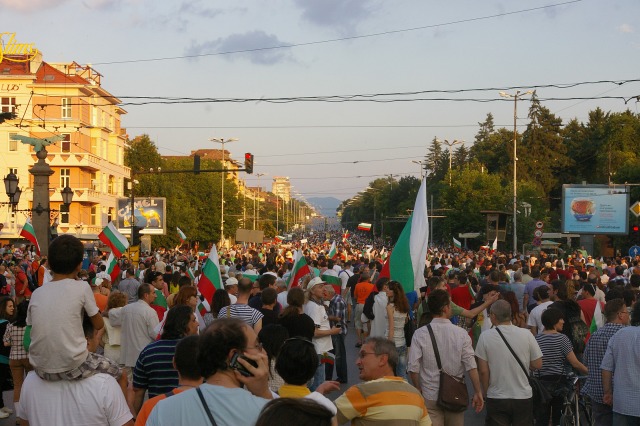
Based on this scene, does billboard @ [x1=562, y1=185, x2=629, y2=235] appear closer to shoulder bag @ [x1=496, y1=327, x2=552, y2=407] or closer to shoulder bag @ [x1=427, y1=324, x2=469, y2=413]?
shoulder bag @ [x1=496, y1=327, x2=552, y2=407]

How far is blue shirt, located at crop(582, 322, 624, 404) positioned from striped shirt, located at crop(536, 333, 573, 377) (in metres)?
0.76

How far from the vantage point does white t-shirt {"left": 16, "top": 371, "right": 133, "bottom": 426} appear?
5.31 m

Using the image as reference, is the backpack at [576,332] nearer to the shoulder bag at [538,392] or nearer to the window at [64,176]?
the shoulder bag at [538,392]

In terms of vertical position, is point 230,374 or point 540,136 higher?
point 540,136

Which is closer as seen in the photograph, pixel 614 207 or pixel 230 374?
pixel 230 374

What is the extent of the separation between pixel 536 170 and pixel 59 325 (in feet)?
343

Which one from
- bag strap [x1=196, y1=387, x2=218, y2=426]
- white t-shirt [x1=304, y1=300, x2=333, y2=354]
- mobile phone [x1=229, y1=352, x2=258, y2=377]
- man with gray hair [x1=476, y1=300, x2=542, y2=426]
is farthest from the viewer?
white t-shirt [x1=304, y1=300, x2=333, y2=354]

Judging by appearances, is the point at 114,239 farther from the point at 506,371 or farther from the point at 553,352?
the point at 506,371

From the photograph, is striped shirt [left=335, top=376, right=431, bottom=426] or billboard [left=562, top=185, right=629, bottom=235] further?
billboard [left=562, top=185, right=629, bottom=235]

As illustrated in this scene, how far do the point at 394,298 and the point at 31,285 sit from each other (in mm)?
15252

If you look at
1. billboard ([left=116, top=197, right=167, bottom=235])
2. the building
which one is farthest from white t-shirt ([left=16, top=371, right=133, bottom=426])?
the building

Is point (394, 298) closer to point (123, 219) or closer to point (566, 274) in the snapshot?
point (566, 274)

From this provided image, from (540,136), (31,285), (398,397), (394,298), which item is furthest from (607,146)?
(398,397)

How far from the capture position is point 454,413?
8.23 meters
